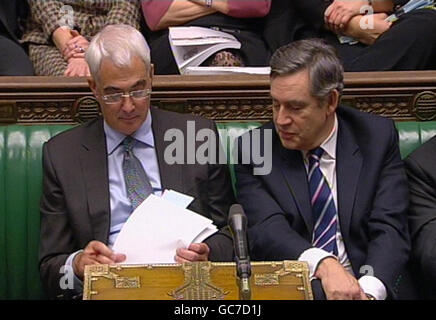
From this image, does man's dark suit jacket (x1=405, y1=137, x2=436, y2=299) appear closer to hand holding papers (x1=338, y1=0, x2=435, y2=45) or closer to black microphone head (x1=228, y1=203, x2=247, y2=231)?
hand holding papers (x1=338, y1=0, x2=435, y2=45)

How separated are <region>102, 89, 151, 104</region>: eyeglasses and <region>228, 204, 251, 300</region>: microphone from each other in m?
0.76

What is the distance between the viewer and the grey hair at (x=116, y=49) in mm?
2512

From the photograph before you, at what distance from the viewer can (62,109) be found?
3.03 metres

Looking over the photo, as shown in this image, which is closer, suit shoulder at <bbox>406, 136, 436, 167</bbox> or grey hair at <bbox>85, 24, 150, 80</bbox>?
→ grey hair at <bbox>85, 24, 150, 80</bbox>

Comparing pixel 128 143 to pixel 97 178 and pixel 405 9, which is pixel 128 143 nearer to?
pixel 97 178

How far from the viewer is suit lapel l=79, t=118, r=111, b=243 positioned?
2580 mm

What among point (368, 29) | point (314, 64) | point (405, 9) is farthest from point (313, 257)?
point (405, 9)

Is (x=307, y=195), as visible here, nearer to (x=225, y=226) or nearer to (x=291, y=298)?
(x=225, y=226)

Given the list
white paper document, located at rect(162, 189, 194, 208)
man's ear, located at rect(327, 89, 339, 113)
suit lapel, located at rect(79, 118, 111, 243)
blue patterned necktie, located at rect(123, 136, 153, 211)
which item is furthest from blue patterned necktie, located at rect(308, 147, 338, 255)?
suit lapel, located at rect(79, 118, 111, 243)

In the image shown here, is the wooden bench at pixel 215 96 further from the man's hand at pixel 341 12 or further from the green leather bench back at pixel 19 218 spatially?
the man's hand at pixel 341 12

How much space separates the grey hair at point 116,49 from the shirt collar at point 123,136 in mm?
184

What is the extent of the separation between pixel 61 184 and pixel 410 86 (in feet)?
4.00

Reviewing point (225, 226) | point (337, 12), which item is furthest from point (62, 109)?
point (337, 12)

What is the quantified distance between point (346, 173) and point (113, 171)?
0.67 m
